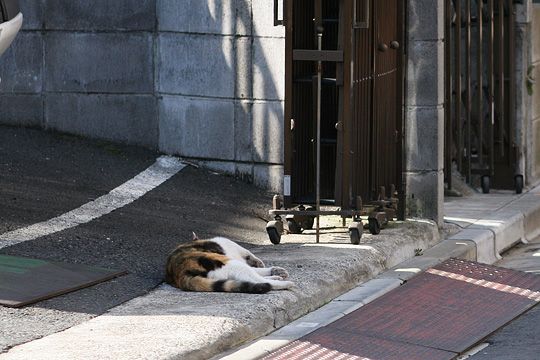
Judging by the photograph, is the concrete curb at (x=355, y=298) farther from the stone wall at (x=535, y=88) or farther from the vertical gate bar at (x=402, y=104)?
the stone wall at (x=535, y=88)

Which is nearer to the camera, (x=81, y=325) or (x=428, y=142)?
(x=81, y=325)

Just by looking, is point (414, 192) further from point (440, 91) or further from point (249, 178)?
point (249, 178)

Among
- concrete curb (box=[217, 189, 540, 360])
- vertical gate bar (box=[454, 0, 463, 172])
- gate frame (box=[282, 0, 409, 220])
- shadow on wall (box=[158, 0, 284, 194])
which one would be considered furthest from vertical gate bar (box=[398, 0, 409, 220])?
vertical gate bar (box=[454, 0, 463, 172])

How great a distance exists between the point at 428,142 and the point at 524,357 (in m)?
4.03

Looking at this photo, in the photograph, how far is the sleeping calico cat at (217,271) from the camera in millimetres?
9305

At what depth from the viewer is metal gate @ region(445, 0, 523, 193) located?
572 inches

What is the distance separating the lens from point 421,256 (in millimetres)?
11500

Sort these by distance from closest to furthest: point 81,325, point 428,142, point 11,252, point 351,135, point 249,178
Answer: point 81,325 < point 11,252 < point 351,135 < point 428,142 < point 249,178

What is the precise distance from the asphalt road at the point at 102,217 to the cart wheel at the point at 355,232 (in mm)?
900

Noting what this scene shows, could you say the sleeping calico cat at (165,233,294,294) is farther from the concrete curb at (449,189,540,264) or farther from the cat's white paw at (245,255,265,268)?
the concrete curb at (449,189,540,264)

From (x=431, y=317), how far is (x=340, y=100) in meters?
2.25

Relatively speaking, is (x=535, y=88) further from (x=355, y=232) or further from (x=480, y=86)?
(x=355, y=232)

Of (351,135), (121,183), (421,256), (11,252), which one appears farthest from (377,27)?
(11,252)

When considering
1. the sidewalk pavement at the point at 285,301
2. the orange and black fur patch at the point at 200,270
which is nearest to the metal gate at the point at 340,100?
the sidewalk pavement at the point at 285,301
